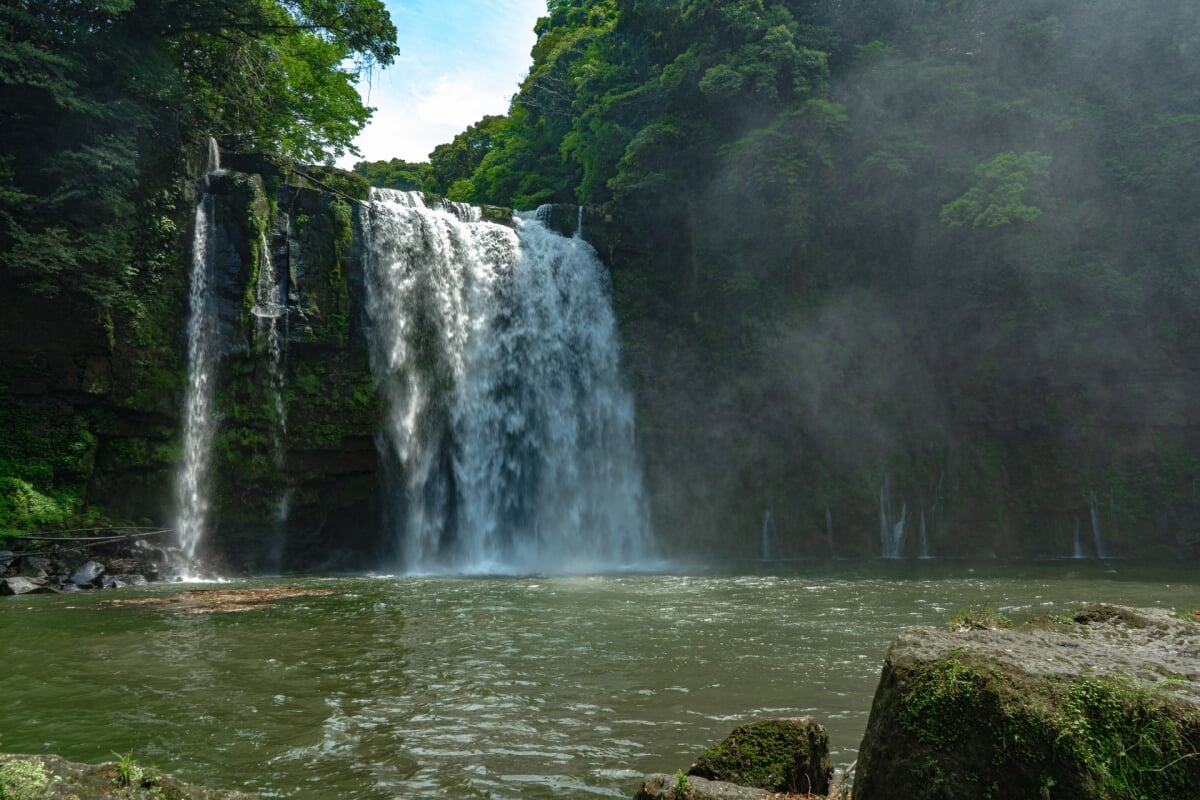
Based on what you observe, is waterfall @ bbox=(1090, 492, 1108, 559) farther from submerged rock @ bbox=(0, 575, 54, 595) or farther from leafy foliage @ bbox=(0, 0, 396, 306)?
submerged rock @ bbox=(0, 575, 54, 595)

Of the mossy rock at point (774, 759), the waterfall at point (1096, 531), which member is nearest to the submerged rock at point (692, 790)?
the mossy rock at point (774, 759)

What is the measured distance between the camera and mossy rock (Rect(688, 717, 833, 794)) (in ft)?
12.4

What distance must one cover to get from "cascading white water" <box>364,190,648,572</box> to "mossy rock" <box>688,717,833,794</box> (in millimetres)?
15239

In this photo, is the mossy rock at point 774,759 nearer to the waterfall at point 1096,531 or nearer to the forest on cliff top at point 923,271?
the forest on cliff top at point 923,271

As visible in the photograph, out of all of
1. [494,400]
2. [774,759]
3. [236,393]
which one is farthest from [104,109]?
[774,759]

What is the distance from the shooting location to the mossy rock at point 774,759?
377cm

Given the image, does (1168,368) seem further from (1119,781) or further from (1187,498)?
(1119,781)

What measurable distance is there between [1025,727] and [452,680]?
5.34 m

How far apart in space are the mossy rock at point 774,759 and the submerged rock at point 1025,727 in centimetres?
56

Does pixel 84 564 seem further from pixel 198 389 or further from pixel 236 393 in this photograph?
pixel 236 393

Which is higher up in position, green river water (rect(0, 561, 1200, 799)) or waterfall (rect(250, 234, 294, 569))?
waterfall (rect(250, 234, 294, 569))

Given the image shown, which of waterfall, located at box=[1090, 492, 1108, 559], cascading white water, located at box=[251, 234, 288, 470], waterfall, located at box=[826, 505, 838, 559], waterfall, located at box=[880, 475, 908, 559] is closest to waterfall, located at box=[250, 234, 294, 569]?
cascading white water, located at box=[251, 234, 288, 470]

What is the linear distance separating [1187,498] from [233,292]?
25.0 metres

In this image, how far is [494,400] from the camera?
2083cm
